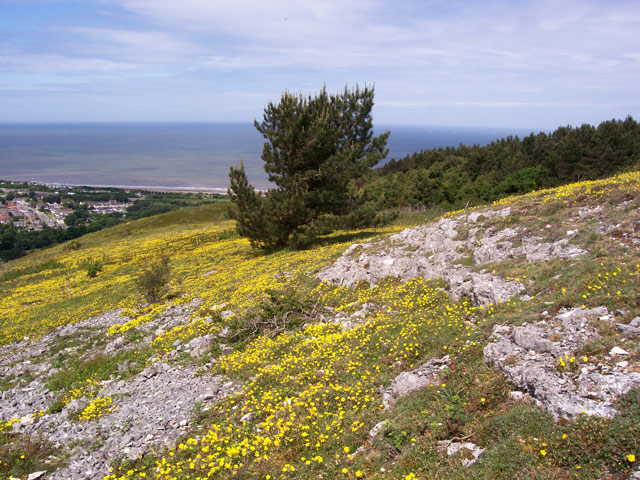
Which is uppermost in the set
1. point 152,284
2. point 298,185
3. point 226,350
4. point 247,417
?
point 298,185

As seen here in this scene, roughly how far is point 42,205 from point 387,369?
151224 millimetres

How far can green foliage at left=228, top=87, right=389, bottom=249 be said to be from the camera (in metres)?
25.4

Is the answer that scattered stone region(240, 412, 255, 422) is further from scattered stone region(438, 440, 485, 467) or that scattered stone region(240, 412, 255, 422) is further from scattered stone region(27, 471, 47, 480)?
scattered stone region(27, 471, 47, 480)

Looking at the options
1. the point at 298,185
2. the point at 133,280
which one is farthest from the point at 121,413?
the point at 298,185

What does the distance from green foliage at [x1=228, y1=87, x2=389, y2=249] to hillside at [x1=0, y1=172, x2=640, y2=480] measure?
361 inches

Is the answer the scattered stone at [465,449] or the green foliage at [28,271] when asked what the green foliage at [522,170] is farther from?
the green foliage at [28,271]

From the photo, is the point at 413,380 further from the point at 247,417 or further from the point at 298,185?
the point at 298,185

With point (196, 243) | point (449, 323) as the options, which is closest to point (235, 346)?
point (449, 323)

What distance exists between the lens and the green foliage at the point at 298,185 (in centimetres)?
2544

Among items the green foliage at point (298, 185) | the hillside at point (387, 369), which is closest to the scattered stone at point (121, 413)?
the hillside at point (387, 369)

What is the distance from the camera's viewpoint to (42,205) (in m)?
124

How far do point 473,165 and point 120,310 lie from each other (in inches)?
2629

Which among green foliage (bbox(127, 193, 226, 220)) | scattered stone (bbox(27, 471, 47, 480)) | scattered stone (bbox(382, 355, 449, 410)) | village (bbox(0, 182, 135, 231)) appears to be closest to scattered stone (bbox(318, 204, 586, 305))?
scattered stone (bbox(382, 355, 449, 410))

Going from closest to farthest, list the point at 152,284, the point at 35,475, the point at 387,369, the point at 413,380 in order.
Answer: the point at 413,380 < the point at 35,475 < the point at 387,369 < the point at 152,284
